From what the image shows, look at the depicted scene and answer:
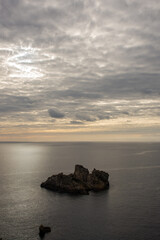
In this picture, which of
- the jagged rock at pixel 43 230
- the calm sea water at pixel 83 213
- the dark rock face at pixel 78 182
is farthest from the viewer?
the dark rock face at pixel 78 182

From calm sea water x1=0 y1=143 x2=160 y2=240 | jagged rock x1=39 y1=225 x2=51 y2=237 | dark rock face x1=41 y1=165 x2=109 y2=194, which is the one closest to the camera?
jagged rock x1=39 y1=225 x2=51 y2=237

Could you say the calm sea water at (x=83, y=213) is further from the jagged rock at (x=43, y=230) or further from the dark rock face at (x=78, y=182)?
the dark rock face at (x=78, y=182)

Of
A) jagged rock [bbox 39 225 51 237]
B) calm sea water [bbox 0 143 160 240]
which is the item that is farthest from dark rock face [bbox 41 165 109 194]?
jagged rock [bbox 39 225 51 237]

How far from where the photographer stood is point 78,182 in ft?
309

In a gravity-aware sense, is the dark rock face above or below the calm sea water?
above

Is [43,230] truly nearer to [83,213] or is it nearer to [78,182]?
[83,213]

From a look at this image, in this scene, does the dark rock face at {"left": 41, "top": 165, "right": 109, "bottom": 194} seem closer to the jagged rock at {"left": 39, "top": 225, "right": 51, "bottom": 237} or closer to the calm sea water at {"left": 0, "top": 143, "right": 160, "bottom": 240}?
the calm sea water at {"left": 0, "top": 143, "right": 160, "bottom": 240}

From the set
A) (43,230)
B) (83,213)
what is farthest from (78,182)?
(43,230)

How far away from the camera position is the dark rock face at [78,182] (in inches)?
3627

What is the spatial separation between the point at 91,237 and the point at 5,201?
1701 inches

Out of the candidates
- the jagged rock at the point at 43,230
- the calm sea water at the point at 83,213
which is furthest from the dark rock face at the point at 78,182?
the jagged rock at the point at 43,230

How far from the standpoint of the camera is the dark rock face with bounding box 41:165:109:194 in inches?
3627

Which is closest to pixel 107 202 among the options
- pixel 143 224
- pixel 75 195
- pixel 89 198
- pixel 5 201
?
pixel 89 198

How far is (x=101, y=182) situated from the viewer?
97750 mm
